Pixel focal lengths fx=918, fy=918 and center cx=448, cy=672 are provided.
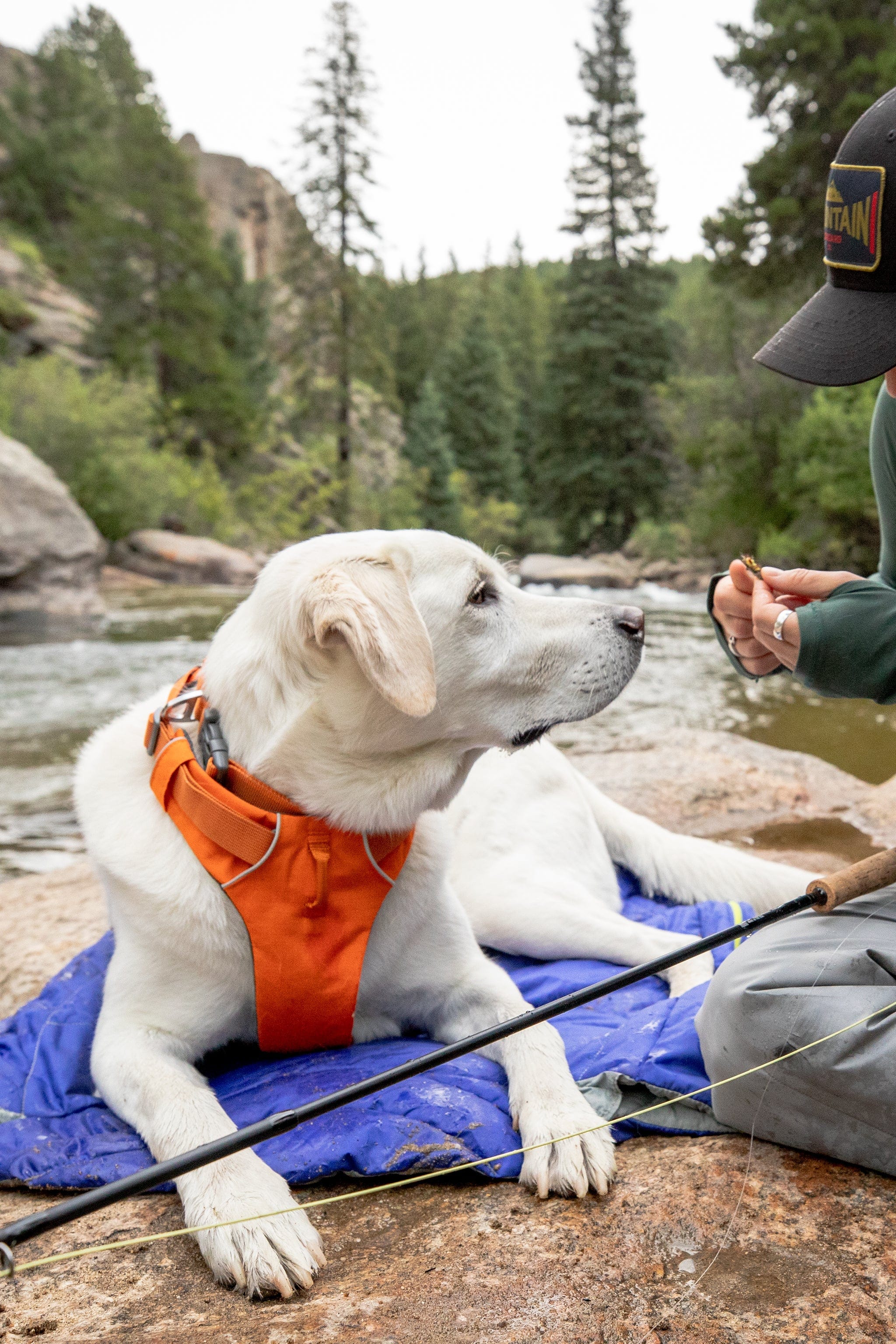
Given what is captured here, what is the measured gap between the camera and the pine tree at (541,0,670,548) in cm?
4069

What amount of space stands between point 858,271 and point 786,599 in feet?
2.40

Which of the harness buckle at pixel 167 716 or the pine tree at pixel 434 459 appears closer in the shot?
the harness buckle at pixel 167 716

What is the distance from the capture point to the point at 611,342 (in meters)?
41.7

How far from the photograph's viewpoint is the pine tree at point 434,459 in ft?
127

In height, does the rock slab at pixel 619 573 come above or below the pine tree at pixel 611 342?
below

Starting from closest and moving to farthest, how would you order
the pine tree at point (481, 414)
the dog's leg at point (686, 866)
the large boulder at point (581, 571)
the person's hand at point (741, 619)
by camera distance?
the person's hand at point (741, 619) < the dog's leg at point (686, 866) < the large boulder at point (581, 571) < the pine tree at point (481, 414)

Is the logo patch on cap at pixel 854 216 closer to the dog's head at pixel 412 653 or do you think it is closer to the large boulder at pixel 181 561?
the dog's head at pixel 412 653

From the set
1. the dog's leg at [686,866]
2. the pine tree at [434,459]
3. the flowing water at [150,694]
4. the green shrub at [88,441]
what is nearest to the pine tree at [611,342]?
the pine tree at [434,459]

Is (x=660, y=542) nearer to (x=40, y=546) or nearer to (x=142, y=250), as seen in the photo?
(x=40, y=546)

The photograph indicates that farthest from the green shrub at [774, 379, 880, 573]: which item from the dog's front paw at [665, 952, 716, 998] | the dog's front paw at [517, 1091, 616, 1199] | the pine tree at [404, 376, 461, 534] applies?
the dog's front paw at [517, 1091, 616, 1199]

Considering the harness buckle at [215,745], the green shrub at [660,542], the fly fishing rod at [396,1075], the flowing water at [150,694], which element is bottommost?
the flowing water at [150,694]

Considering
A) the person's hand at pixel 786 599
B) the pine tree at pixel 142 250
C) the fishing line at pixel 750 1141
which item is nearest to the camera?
the fishing line at pixel 750 1141

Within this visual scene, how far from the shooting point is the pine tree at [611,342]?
40688 mm

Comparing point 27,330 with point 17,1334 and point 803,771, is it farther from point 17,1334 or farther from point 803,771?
point 17,1334
